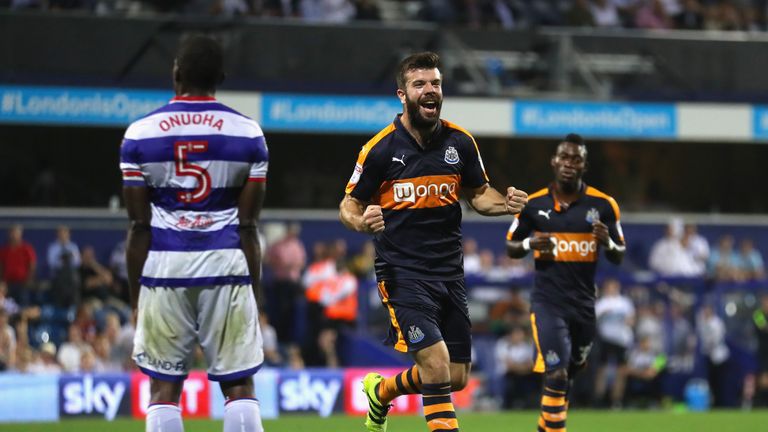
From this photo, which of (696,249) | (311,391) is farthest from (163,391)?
(696,249)

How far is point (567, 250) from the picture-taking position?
11.0m

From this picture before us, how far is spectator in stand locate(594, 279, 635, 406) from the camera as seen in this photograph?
20531 mm

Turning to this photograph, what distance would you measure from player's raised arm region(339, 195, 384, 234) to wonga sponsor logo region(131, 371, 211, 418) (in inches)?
365

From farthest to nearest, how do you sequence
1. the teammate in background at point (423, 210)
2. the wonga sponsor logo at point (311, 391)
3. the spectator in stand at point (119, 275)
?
the spectator in stand at point (119, 275), the wonga sponsor logo at point (311, 391), the teammate in background at point (423, 210)

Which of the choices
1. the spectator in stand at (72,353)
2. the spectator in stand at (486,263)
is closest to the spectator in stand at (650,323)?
the spectator in stand at (486,263)

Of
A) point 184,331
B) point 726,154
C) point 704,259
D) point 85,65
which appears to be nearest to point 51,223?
point 85,65

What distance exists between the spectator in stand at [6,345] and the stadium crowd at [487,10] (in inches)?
232

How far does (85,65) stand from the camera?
21.6 meters

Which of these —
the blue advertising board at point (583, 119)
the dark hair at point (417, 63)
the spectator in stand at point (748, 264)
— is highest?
the blue advertising board at point (583, 119)

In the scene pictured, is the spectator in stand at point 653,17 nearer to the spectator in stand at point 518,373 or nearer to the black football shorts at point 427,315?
the spectator in stand at point 518,373

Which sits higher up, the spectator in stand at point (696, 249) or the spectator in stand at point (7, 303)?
the spectator in stand at point (696, 249)

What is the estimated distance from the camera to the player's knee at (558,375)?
34.3 feet

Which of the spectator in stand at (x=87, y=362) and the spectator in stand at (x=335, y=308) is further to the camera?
the spectator in stand at (x=335, y=308)

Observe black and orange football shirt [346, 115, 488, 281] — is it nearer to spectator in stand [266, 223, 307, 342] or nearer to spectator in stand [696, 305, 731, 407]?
spectator in stand [266, 223, 307, 342]
